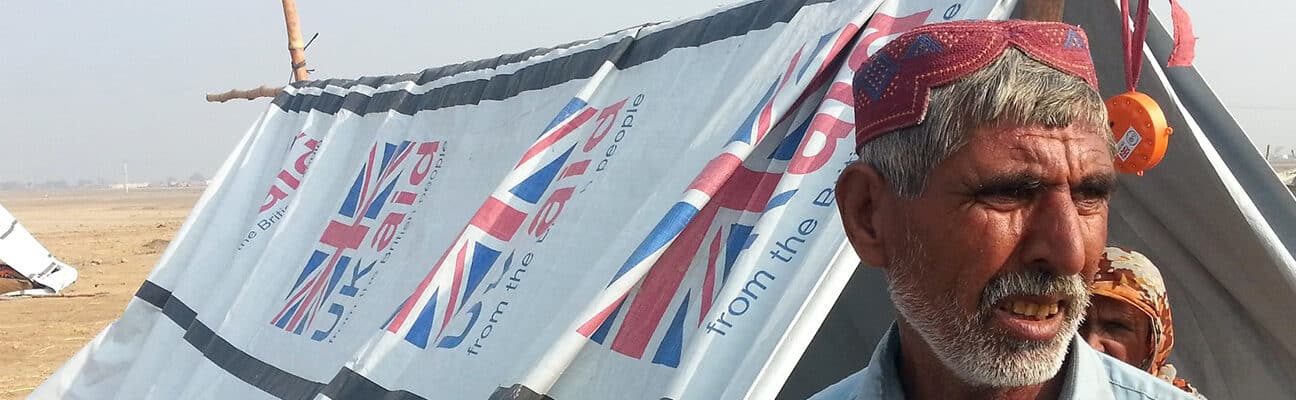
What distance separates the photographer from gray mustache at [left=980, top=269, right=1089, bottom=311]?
1.02 metres

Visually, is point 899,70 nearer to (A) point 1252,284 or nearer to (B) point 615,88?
(A) point 1252,284

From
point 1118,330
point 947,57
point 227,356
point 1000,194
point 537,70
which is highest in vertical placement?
point 947,57

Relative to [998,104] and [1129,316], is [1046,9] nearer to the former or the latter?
[1129,316]

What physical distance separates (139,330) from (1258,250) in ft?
14.8

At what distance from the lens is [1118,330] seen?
186cm

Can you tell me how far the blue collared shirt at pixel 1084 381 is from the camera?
3.53 feet

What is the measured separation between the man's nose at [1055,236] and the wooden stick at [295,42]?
5.55 metres

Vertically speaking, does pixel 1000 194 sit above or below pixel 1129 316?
above

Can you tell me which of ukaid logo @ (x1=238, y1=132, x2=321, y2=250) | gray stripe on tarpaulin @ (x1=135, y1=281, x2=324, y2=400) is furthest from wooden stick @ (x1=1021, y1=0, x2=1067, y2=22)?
ukaid logo @ (x1=238, y1=132, x2=321, y2=250)

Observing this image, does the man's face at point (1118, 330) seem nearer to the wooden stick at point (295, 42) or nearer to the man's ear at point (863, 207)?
the man's ear at point (863, 207)

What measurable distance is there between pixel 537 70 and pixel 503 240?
3.08 ft

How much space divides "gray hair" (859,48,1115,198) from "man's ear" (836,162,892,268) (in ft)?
0.24

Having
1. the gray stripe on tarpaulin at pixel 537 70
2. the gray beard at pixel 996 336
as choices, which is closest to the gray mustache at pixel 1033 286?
the gray beard at pixel 996 336

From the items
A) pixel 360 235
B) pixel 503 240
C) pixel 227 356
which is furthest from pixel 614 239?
pixel 227 356
